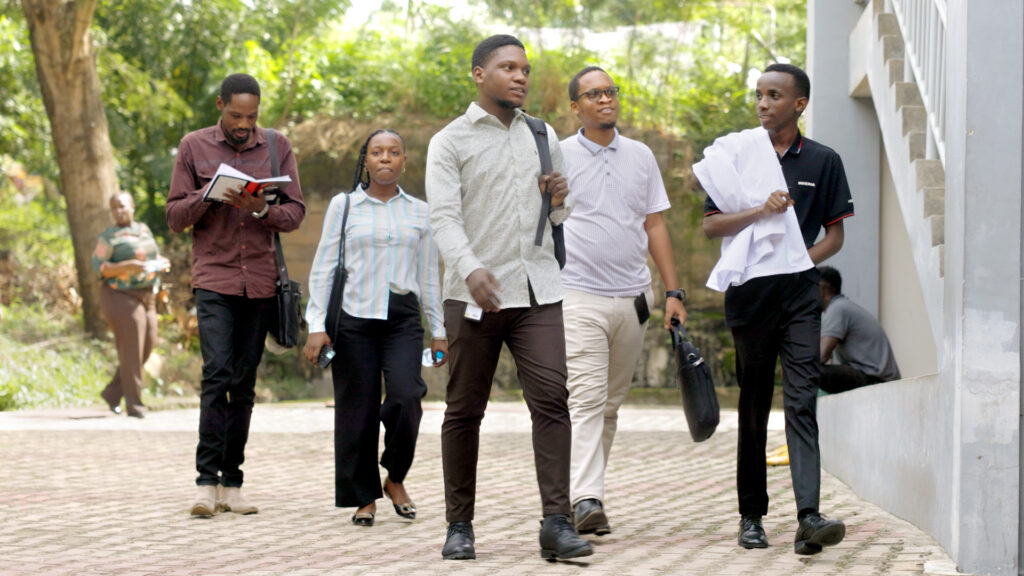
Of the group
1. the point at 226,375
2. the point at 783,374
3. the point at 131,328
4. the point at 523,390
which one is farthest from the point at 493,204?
the point at 131,328

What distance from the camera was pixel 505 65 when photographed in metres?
5.69

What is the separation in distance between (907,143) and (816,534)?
9.65 feet

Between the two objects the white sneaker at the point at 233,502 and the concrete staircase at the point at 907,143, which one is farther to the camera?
the white sneaker at the point at 233,502

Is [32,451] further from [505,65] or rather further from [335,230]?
[505,65]

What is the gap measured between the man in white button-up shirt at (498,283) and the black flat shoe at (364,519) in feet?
3.83

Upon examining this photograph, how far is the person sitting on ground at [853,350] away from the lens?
968 cm

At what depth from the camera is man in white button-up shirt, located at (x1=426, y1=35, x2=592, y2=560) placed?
562 centimetres

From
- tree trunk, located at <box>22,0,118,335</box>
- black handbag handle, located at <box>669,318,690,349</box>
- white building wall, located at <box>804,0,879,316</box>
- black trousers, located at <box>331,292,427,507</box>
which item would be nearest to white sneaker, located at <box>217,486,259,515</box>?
black trousers, located at <box>331,292,427,507</box>

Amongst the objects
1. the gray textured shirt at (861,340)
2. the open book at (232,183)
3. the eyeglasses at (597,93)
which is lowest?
the gray textured shirt at (861,340)

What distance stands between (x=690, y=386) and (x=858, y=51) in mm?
5036

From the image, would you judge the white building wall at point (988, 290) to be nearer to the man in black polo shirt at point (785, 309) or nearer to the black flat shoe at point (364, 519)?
the man in black polo shirt at point (785, 309)

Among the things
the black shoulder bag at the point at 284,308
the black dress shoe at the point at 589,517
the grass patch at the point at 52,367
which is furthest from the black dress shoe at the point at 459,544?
the grass patch at the point at 52,367

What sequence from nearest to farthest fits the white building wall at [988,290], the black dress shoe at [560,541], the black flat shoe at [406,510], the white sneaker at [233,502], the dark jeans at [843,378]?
1. the white building wall at [988,290]
2. the black dress shoe at [560,541]
3. the black flat shoe at [406,510]
4. the white sneaker at [233,502]
5. the dark jeans at [843,378]

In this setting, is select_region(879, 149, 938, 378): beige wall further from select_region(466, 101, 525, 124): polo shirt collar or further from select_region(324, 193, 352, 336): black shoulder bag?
select_region(466, 101, 525, 124): polo shirt collar
